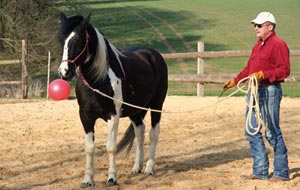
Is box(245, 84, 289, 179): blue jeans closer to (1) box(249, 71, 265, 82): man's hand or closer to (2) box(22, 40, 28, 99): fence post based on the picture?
(1) box(249, 71, 265, 82): man's hand

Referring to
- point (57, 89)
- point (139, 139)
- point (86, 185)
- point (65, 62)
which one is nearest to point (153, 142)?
point (139, 139)

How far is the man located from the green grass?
19.5 meters

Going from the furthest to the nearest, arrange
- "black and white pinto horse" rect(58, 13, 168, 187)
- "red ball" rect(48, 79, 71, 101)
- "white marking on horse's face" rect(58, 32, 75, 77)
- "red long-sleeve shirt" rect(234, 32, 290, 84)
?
1. "red ball" rect(48, 79, 71, 101)
2. "red long-sleeve shirt" rect(234, 32, 290, 84)
3. "black and white pinto horse" rect(58, 13, 168, 187)
4. "white marking on horse's face" rect(58, 32, 75, 77)

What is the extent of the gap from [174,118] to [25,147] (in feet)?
12.1

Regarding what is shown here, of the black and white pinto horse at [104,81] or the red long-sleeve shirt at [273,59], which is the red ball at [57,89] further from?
the red long-sleeve shirt at [273,59]

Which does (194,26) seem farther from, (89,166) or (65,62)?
(65,62)

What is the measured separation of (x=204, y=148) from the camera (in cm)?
861

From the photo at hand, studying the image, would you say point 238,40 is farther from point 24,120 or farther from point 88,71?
point 88,71

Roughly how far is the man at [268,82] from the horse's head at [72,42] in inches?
71.4

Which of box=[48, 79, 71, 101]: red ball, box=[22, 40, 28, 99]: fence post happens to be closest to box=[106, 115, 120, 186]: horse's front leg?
box=[48, 79, 71, 101]: red ball

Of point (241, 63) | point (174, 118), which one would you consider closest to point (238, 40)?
point (241, 63)

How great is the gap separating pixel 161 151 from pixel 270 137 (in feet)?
7.73

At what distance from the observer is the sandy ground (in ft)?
21.2

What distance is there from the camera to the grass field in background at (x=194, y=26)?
101 feet
